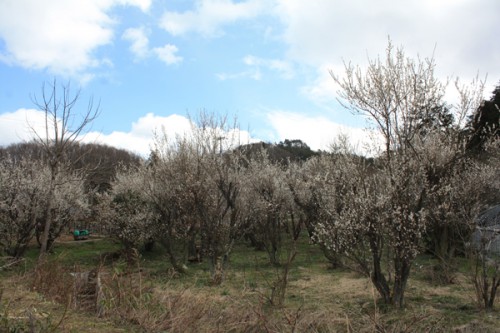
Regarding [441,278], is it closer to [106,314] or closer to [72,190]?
[106,314]

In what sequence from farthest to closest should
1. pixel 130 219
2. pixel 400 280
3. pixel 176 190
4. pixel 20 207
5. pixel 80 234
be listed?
pixel 80 234
pixel 130 219
pixel 20 207
pixel 176 190
pixel 400 280

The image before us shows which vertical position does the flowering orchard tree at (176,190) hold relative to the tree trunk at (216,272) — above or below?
above

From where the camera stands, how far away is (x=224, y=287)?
35.2 feet

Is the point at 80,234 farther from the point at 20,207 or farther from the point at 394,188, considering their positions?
the point at 394,188

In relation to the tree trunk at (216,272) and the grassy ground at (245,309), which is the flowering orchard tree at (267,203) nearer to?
the tree trunk at (216,272)

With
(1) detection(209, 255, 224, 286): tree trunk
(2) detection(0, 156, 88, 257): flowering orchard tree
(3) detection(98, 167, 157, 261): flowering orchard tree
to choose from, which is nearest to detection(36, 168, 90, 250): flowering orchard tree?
(2) detection(0, 156, 88, 257): flowering orchard tree

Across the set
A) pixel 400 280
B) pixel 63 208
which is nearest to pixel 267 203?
pixel 400 280

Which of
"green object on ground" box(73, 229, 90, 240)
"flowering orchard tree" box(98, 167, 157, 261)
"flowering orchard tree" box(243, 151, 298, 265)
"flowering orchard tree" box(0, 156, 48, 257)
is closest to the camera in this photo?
"flowering orchard tree" box(0, 156, 48, 257)

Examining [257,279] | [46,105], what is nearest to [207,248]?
[257,279]

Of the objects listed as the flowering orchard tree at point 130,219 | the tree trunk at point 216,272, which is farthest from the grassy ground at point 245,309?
the flowering orchard tree at point 130,219

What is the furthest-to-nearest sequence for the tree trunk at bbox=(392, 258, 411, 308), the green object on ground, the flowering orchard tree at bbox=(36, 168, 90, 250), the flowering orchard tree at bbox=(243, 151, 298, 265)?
the green object on ground
the flowering orchard tree at bbox=(36, 168, 90, 250)
the flowering orchard tree at bbox=(243, 151, 298, 265)
the tree trunk at bbox=(392, 258, 411, 308)

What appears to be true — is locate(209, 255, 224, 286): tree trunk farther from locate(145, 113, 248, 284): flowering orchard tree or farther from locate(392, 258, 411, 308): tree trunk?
locate(392, 258, 411, 308): tree trunk

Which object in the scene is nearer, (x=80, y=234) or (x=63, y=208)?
(x=63, y=208)

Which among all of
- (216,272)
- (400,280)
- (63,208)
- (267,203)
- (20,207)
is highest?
(267,203)
